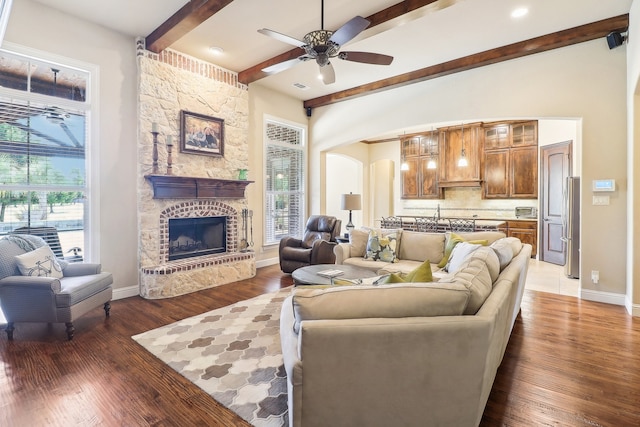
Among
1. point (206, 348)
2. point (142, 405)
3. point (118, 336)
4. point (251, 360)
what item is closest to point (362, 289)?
point (251, 360)

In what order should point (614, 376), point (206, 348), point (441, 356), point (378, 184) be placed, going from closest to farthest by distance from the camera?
point (441, 356) < point (614, 376) < point (206, 348) < point (378, 184)

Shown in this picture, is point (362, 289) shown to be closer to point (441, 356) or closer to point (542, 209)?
point (441, 356)

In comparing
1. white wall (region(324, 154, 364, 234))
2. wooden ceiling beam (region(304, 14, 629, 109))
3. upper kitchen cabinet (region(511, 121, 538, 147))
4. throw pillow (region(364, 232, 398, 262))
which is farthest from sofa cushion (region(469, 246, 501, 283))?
white wall (region(324, 154, 364, 234))

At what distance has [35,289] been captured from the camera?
287 cm

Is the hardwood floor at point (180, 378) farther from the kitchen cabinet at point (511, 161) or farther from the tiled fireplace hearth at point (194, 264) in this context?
the kitchen cabinet at point (511, 161)

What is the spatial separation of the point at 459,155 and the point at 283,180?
4.26m

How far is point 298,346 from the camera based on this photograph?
4.96 ft

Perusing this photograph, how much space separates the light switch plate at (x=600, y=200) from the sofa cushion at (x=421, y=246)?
1.88m

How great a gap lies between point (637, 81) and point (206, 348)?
4.81m

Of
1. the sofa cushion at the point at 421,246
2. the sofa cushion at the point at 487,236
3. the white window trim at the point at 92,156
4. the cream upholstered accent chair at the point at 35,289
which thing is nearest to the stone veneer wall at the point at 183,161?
the white window trim at the point at 92,156

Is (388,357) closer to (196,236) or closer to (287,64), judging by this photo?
(287,64)

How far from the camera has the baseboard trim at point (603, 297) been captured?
3.91 m

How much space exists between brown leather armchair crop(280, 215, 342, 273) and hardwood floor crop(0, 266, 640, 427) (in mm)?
1954

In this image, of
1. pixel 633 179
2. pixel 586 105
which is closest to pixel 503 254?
pixel 633 179
